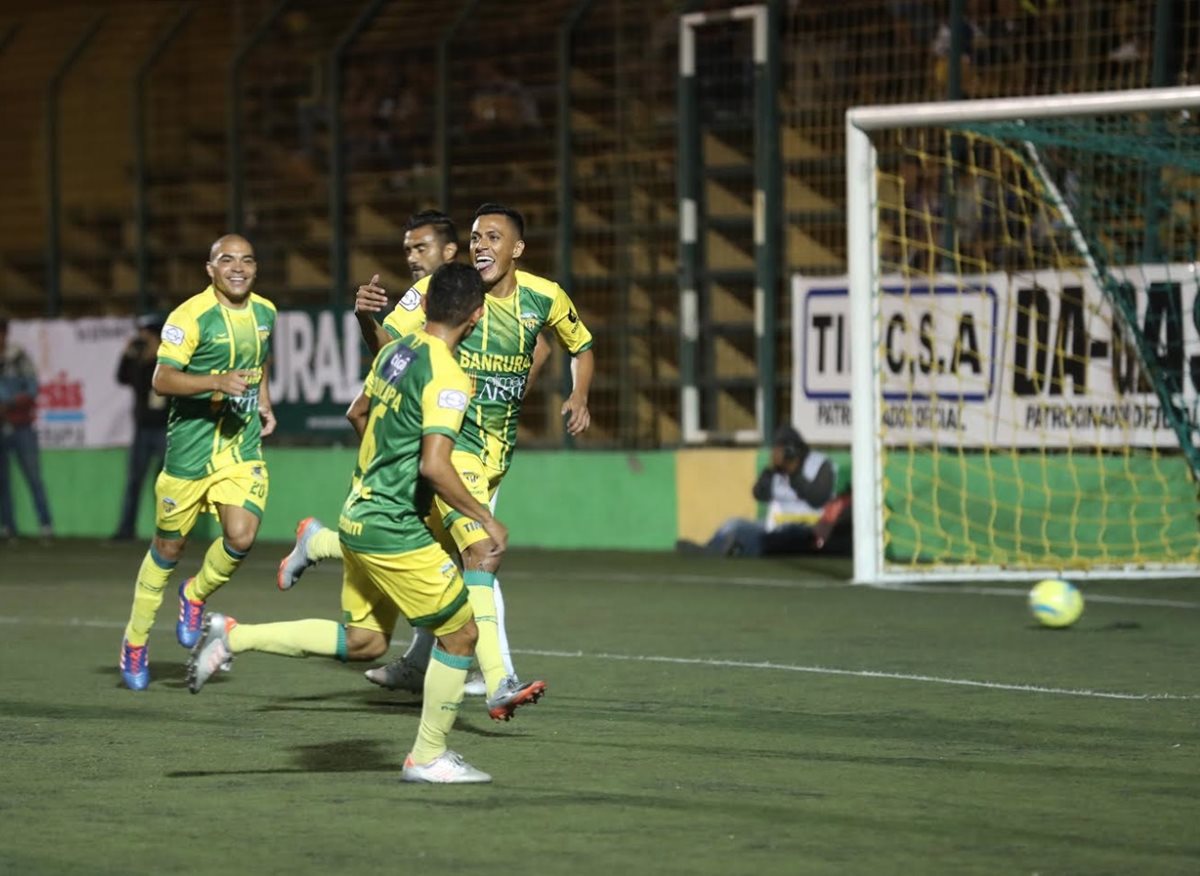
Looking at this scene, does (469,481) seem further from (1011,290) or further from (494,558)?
(1011,290)

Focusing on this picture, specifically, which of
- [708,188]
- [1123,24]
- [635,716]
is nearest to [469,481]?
[635,716]

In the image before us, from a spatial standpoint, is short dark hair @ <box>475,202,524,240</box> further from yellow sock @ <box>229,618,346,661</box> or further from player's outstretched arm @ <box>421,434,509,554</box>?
player's outstretched arm @ <box>421,434,509,554</box>

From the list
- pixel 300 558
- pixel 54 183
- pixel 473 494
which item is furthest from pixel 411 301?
pixel 54 183

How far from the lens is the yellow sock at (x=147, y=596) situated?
9375 mm

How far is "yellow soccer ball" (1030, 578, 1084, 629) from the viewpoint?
37.3 ft

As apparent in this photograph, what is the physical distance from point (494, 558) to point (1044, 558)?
7759mm

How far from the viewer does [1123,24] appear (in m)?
15.1

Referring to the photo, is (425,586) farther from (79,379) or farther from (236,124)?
(79,379)

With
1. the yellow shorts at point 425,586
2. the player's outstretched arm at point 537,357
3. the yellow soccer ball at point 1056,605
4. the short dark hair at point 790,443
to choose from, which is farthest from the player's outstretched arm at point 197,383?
the short dark hair at point 790,443

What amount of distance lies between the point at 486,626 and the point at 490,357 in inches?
51.1

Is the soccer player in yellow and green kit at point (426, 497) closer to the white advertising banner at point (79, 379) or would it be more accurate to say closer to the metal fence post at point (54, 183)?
the white advertising banner at point (79, 379)

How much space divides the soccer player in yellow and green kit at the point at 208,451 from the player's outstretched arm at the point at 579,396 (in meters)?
1.44

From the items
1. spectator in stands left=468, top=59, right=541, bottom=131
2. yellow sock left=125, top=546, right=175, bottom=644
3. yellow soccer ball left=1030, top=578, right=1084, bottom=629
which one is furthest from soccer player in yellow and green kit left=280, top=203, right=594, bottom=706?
spectator in stands left=468, top=59, right=541, bottom=131

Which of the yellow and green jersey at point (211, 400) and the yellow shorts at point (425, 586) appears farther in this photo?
the yellow and green jersey at point (211, 400)
